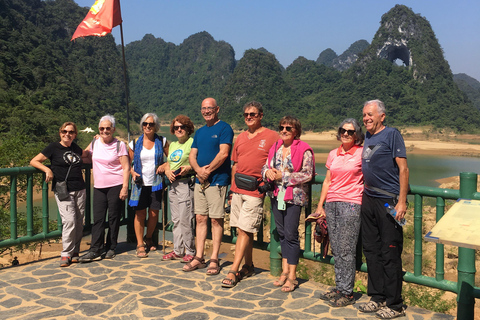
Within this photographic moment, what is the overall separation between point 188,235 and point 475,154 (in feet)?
161

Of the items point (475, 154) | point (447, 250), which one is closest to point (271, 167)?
point (447, 250)

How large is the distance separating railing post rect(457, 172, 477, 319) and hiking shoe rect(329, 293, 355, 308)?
2.98 feet

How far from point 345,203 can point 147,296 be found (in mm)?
2070

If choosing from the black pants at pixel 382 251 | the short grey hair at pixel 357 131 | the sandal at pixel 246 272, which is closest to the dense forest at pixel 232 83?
the sandal at pixel 246 272

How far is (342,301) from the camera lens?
398 cm

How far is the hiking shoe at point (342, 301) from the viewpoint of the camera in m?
3.98

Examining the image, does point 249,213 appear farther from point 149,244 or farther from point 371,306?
point 149,244

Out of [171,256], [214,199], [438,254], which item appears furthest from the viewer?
[171,256]

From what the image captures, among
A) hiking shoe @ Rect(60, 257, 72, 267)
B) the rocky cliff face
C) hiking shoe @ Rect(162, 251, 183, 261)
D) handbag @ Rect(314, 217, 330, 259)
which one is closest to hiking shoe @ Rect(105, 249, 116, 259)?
hiking shoe @ Rect(60, 257, 72, 267)

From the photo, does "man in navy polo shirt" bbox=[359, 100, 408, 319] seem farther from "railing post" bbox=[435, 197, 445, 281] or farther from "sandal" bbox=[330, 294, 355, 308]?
"railing post" bbox=[435, 197, 445, 281]

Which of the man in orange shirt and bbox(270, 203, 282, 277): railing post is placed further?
bbox(270, 203, 282, 277): railing post

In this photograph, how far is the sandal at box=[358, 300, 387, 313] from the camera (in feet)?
12.5

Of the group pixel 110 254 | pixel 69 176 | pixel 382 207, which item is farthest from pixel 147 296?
pixel 382 207

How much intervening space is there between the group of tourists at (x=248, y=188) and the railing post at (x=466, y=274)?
0.47 meters
